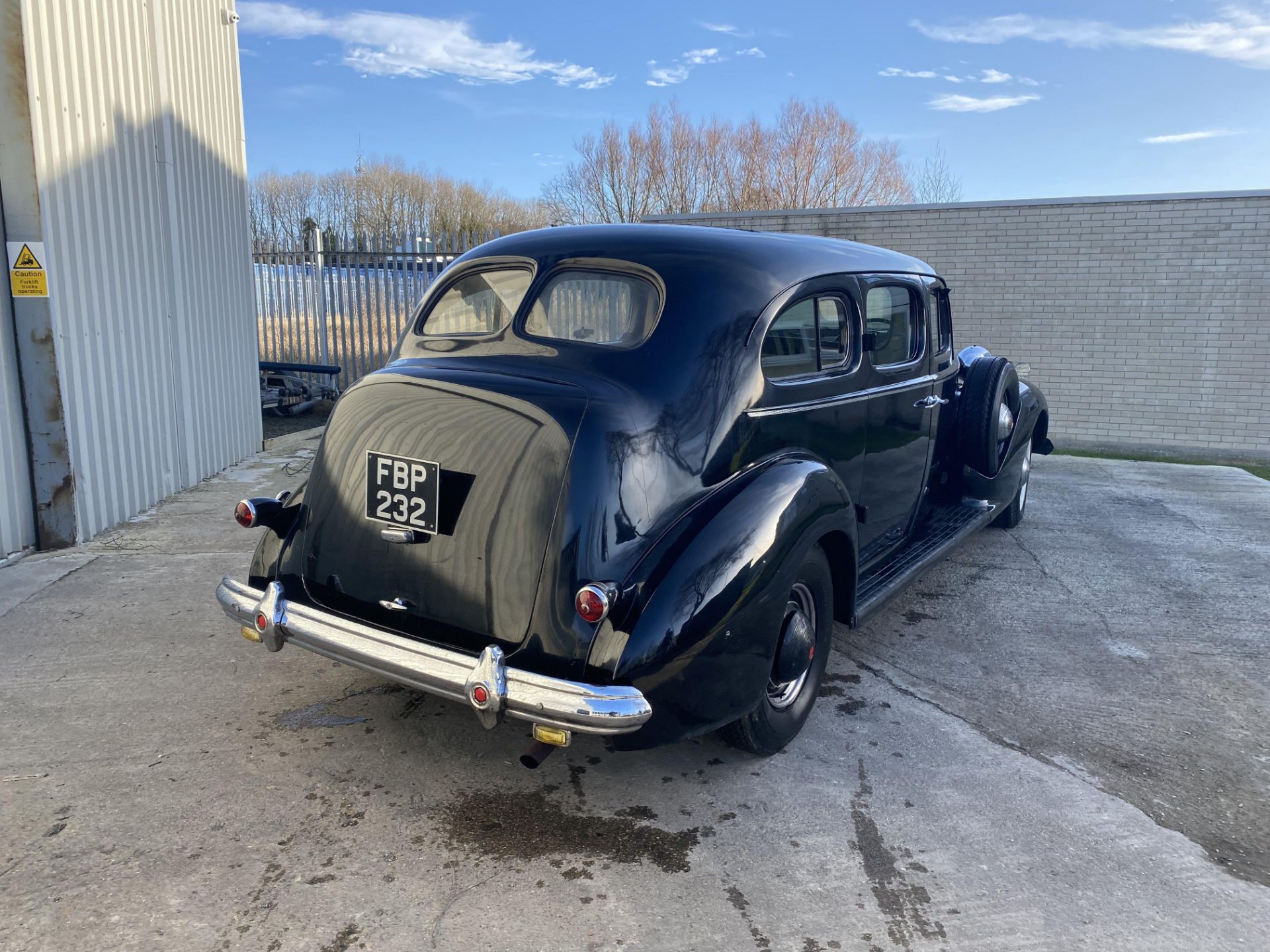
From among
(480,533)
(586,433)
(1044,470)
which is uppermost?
(586,433)

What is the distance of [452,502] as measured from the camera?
9.65 feet

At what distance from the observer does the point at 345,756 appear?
10.8 ft

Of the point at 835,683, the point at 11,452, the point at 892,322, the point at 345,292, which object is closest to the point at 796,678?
the point at 835,683

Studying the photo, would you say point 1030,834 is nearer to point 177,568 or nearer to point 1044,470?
point 177,568

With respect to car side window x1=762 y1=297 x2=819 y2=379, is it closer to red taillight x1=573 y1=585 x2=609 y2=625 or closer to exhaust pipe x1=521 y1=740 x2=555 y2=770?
red taillight x1=573 y1=585 x2=609 y2=625

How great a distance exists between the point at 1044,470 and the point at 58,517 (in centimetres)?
894

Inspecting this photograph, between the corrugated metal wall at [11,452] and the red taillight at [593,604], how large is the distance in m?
4.52

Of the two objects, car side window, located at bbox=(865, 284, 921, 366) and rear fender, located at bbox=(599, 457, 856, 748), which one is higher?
car side window, located at bbox=(865, 284, 921, 366)

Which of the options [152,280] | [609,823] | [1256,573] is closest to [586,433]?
[609,823]

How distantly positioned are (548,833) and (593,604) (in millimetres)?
814

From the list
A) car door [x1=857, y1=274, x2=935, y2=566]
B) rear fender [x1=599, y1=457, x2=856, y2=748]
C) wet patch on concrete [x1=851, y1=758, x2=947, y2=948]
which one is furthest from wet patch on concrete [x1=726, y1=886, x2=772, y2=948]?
car door [x1=857, y1=274, x2=935, y2=566]

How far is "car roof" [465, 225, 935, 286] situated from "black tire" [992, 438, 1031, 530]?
322cm

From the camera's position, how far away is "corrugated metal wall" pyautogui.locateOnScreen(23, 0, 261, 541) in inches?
224

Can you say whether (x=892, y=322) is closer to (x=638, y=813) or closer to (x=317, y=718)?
(x=638, y=813)
